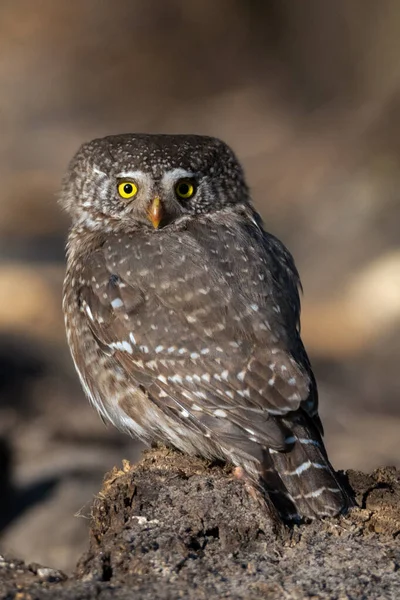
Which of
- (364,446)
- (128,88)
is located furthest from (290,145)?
(364,446)

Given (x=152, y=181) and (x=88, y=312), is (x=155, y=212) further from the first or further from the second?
(x=88, y=312)

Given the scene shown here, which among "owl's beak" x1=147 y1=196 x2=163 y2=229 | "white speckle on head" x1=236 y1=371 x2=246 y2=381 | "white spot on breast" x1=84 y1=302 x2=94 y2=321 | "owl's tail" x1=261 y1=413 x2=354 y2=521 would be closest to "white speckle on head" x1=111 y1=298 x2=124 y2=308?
"white spot on breast" x1=84 y1=302 x2=94 y2=321

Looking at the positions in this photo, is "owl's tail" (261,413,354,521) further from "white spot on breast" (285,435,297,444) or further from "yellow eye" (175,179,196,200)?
"yellow eye" (175,179,196,200)

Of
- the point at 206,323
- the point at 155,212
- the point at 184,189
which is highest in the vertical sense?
the point at 184,189

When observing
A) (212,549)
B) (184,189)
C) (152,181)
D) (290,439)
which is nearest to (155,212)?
(152,181)

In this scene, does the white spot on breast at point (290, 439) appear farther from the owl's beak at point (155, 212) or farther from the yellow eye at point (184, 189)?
the yellow eye at point (184, 189)

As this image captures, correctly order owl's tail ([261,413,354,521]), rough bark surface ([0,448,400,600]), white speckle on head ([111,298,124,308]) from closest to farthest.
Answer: rough bark surface ([0,448,400,600]) < owl's tail ([261,413,354,521]) < white speckle on head ([111,298,124,308])

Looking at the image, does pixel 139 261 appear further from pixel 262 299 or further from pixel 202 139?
pixel 202 139
